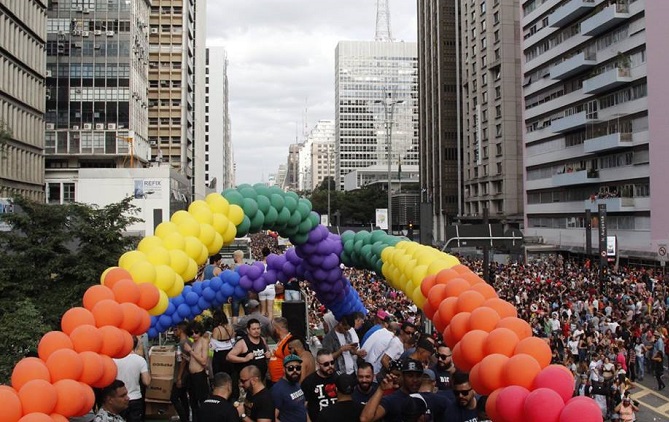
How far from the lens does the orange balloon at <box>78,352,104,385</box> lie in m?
6.10

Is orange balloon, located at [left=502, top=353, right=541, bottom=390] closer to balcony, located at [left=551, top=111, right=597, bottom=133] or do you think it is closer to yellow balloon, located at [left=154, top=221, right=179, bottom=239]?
yellow balloon, located at [left=154, top=221, right=179, bottom=239]

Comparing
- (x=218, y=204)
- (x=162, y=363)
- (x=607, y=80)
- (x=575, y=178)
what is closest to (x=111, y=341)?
(x=218, y=204)

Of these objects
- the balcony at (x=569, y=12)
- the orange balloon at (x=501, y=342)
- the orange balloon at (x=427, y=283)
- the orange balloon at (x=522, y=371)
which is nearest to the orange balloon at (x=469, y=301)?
the orange balloon at (x=501, y=342)

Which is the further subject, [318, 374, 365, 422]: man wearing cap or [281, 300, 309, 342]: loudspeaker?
[281, 300, 309, 342]: loudspeaker

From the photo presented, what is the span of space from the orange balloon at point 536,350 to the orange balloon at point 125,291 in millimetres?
3968

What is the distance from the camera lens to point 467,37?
230ft

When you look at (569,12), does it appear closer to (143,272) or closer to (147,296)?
(143,272)

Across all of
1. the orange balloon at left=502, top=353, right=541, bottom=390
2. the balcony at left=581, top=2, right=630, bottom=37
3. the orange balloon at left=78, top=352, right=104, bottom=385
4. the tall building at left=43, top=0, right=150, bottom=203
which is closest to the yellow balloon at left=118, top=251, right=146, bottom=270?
the orange balloon at left=78, top=352, right=104, bottom=385

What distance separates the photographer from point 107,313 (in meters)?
6.64

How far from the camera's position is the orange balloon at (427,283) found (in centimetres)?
823

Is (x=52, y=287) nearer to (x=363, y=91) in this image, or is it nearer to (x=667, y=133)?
(x=667, y=133)

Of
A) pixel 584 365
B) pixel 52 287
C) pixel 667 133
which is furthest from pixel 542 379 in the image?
pixel 667 133

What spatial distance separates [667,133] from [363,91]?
150329 mm

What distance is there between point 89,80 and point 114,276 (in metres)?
46.2
